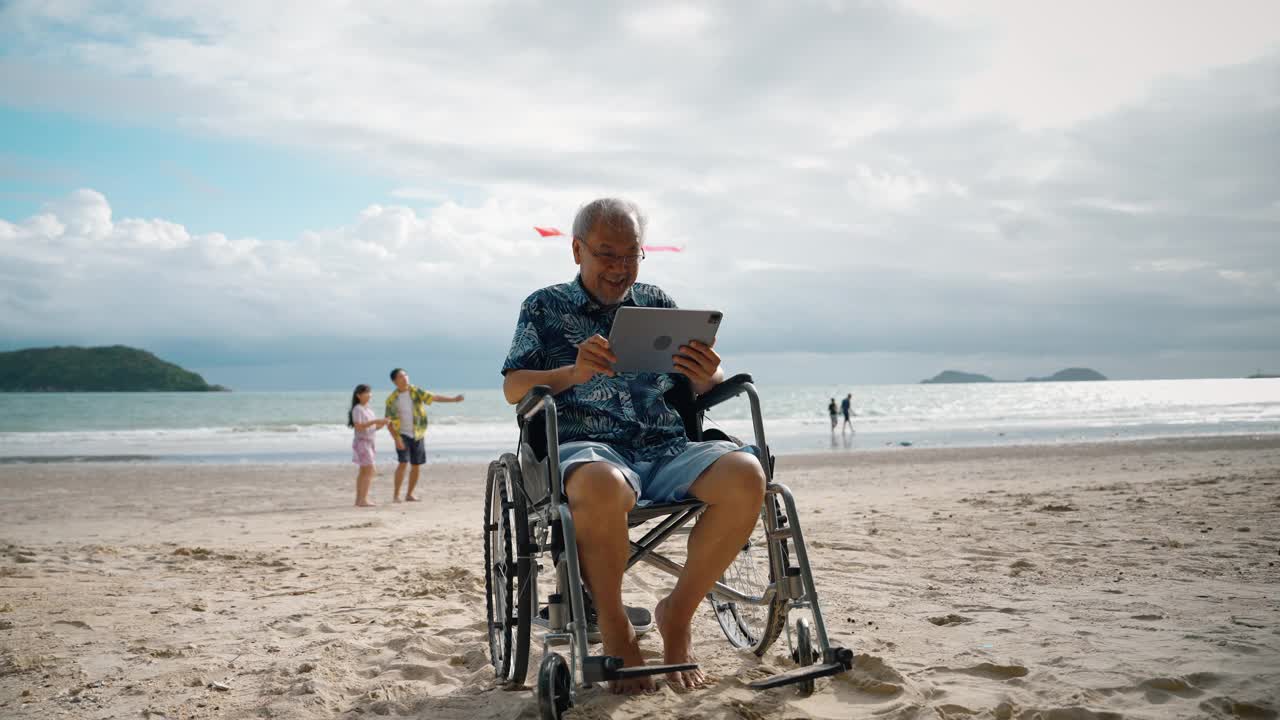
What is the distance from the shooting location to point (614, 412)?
107 inches

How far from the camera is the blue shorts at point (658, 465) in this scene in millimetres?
2418

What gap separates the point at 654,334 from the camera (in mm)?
2482

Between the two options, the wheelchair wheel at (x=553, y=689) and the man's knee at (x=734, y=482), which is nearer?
the wheelchair wheel at (x=553, y=689)

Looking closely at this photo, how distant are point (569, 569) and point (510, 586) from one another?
39 centimetres

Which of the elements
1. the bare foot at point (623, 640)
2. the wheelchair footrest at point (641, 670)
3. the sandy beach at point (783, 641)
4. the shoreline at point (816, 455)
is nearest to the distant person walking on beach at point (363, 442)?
the sandy beach at point (783, 641)

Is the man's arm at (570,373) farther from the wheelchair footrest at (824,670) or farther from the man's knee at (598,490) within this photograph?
the wheelchair footrest at (824,670)

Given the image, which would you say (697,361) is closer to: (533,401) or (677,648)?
(533,401)

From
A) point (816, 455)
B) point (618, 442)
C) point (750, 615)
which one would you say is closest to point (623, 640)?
point (618, 442)

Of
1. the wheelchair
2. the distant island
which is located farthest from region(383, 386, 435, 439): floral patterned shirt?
the distant island

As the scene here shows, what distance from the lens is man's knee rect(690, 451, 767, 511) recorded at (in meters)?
2.40

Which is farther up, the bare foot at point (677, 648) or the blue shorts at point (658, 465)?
the blue shorts at point (658, 465)

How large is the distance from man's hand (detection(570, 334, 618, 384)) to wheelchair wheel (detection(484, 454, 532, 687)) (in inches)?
14.9

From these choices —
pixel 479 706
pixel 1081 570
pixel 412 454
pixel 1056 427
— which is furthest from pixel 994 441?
pixel 479 706

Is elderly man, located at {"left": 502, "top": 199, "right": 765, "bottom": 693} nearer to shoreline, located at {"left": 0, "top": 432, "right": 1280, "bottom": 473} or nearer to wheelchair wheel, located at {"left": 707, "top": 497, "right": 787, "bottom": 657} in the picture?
wheelchair wheel, located at {"left": 707, "top": 497, "right": 787, "bottom": 657}
